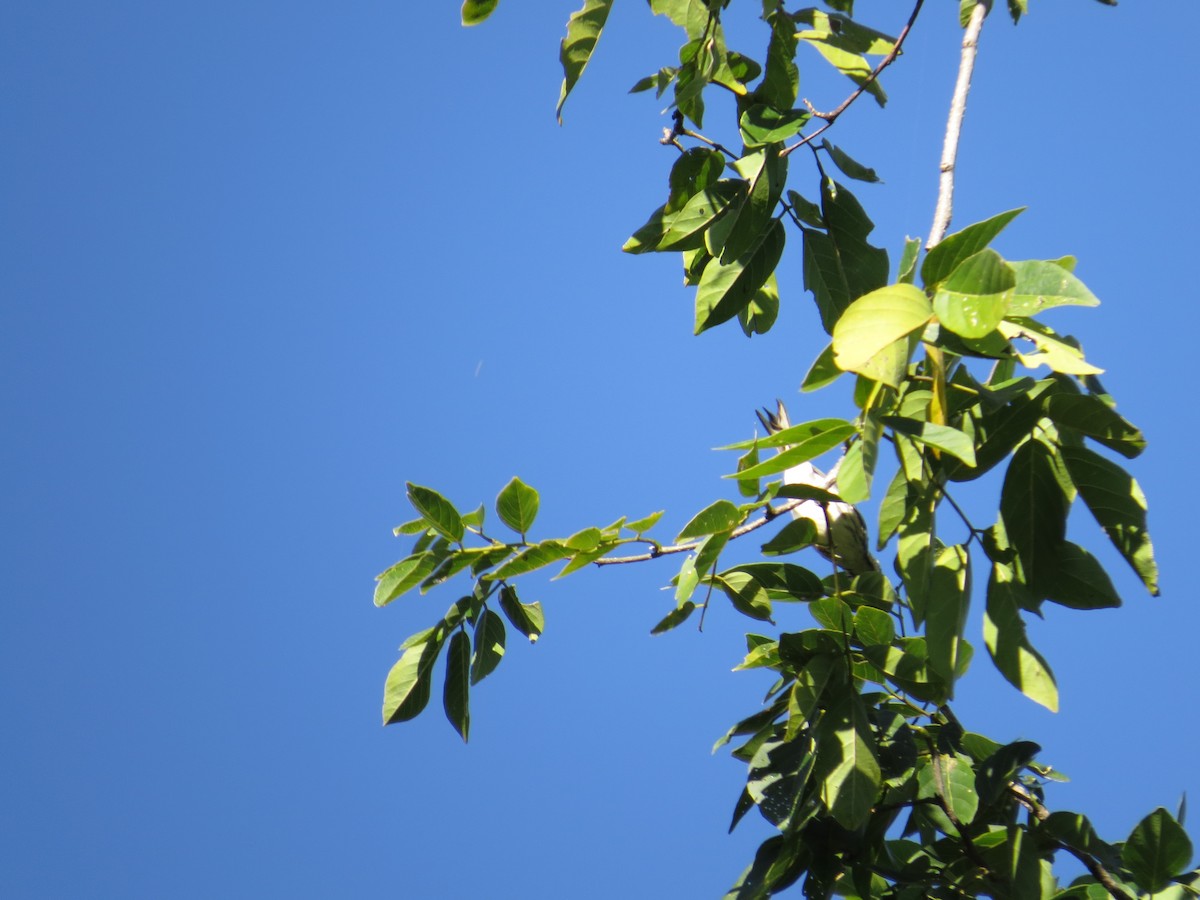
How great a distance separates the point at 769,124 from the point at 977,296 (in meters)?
0.55

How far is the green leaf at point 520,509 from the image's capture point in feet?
4.87

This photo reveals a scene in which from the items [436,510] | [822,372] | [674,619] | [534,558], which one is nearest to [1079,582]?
[822,372]

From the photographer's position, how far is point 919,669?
1453 millimetres

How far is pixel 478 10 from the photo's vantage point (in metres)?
1.39

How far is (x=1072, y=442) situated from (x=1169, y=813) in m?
0.68

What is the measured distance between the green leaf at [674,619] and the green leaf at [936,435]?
562 mm

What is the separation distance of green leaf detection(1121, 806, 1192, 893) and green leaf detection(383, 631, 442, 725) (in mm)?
1000

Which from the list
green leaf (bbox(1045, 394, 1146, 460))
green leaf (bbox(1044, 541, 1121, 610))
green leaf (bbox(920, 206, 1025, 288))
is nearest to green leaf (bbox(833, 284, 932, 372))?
green leaf (bbox(920, 206, 1025, 288))

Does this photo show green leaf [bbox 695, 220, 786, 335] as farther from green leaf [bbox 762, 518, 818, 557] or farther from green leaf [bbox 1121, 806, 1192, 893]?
green leaf [bbox 1121, 806, 1192, 893]

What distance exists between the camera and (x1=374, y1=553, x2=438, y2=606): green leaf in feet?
4.75

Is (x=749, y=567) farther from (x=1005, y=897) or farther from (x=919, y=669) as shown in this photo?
(x=1005, y=897)

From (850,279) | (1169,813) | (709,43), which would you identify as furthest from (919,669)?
(709,43)

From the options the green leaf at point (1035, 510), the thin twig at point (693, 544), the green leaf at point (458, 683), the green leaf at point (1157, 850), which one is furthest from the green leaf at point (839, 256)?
the green leaf at point (1157, 850)

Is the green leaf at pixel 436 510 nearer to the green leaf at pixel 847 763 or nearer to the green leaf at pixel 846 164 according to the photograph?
the green leaf at pixel 847 763
